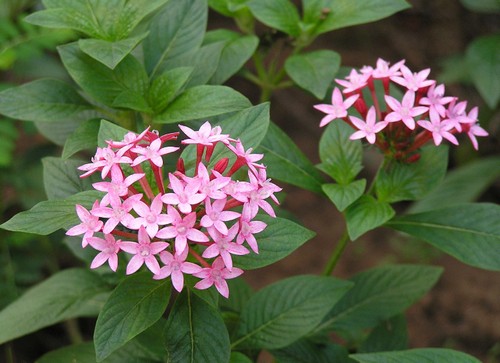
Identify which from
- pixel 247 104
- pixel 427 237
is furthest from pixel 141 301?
pixel 427 237

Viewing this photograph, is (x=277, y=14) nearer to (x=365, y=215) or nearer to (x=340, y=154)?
(x=340, y=154)

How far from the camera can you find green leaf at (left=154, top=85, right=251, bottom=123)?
1.37 metres

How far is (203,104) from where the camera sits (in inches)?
55.0

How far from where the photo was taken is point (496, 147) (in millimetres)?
3004

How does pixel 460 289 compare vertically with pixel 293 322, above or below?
below

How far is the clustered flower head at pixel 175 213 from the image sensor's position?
1080mm

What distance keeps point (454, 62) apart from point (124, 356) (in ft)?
6.97

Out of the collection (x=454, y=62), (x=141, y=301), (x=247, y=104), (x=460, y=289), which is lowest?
(x=460, y=289)

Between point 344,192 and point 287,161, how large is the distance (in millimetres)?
184

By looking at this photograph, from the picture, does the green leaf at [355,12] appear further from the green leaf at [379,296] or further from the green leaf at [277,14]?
the green leaf at [379,296]

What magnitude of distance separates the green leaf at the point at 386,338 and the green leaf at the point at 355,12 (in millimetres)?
796

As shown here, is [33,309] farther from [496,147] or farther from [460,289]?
[496,147]

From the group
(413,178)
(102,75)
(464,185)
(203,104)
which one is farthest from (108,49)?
(464,185)

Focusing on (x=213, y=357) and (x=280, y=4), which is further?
(x=280, y=4)
